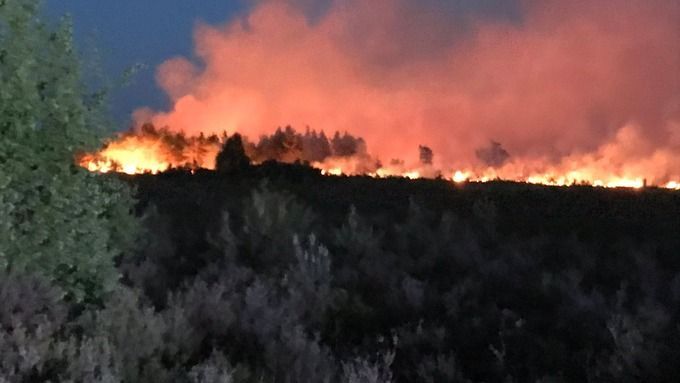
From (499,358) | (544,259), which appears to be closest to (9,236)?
(499,358)

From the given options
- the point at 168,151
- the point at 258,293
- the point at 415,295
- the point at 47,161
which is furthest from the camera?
the point at 168,151

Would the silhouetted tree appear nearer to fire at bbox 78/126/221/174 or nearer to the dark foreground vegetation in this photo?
fire at bbox 78/126/221/174

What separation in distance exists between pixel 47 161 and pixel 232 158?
83.7ft

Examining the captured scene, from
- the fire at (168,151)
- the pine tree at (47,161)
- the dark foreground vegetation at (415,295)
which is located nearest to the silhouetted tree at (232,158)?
the fire at (168,151)

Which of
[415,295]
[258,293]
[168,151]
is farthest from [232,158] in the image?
[258,293]

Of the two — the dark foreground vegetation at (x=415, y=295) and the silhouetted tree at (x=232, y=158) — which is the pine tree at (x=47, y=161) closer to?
the dark foreground vegetation at (x=415, y=295)

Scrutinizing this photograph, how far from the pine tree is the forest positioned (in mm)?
15

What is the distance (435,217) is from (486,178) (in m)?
12.4

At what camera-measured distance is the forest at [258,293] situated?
7320 mm

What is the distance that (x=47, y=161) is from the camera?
323 inches

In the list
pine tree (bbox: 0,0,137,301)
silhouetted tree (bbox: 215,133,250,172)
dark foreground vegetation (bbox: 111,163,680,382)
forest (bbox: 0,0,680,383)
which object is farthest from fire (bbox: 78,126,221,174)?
pine tree (bbox: 0,0,137,301)

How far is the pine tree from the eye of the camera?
7785 millimetres

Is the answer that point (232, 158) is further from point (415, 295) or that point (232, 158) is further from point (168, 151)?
point (415, 295)

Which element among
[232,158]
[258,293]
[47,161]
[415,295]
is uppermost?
[232,158]
